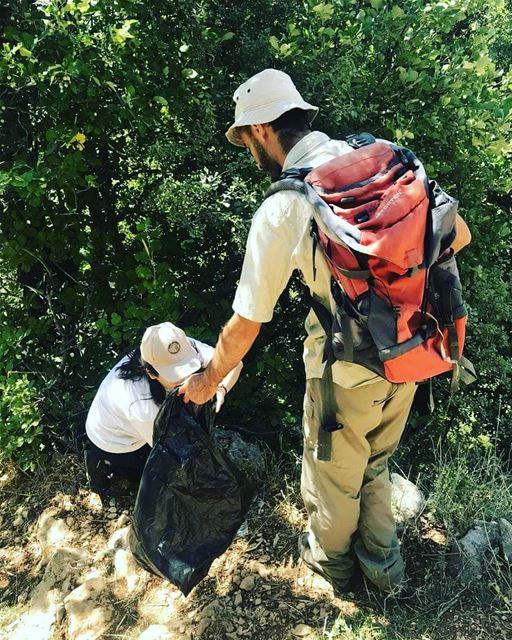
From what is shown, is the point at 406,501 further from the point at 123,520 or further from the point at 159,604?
the point at 123,520

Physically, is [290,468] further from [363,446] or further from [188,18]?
[188,18]

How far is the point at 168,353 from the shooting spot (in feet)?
9.05

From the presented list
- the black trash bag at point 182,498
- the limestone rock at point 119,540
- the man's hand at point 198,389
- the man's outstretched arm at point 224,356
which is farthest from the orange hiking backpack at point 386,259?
the limestone rock at point 119,540

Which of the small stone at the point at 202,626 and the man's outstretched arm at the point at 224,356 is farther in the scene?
the small stone at the point at 202,626

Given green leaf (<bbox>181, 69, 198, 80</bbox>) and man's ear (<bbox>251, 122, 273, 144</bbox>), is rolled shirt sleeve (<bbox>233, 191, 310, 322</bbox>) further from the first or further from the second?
green leaf (<bbox>181, 69, 198, 80</bbox>)

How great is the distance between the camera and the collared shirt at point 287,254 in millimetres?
1996

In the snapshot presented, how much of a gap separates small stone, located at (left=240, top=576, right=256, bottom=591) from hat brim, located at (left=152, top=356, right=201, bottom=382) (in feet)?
3.25

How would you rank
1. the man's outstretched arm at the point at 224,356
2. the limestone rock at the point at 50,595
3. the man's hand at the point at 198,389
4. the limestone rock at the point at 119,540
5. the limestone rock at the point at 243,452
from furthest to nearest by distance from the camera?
the limestone rock at the point at 243,452, the limestone rock at the point at 119,540, the limestone rock at the point at 50,595, the man's hand at the point at 198,389, the man's outstretched arm at the point at 224,356

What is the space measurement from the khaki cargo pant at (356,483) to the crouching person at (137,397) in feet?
1.69

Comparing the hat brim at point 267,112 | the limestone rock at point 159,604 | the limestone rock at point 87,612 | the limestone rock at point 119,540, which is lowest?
the limestone rock at point 119,540

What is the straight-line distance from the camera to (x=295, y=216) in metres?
2.00

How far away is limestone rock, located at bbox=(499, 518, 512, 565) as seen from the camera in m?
2.64

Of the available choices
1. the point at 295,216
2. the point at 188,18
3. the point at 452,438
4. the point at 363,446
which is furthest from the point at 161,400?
the point at 452,438

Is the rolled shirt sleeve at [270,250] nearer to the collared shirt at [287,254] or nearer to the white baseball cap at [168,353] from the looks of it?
the collared shirt at [287,254]
